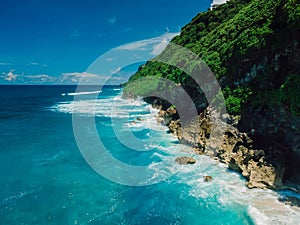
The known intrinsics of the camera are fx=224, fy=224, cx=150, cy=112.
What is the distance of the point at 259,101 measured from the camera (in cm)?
1852

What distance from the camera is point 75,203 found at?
1516 centimetres

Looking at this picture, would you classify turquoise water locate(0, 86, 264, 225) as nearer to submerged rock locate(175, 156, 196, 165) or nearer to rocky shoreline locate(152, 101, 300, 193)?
submerged rock locate(175, 156, 196, 165)

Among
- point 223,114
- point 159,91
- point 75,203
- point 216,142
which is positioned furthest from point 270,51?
point 159,91

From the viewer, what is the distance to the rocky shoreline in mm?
15883

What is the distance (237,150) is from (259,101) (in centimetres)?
447

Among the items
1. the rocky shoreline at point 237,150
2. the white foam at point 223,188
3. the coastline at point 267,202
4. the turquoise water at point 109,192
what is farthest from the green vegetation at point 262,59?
the turquoise water at point 109,192

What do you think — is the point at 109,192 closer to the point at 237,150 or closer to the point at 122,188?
the point at 122,188

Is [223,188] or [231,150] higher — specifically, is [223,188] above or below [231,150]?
below

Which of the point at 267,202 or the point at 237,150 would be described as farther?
the point at 237,150

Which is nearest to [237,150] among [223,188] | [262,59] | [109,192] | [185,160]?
[223,188]

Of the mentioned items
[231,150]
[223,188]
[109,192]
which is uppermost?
[231,150]

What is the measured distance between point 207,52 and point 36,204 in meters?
23.9

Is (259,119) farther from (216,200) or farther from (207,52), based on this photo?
(207,52)

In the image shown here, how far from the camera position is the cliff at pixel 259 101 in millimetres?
15820
